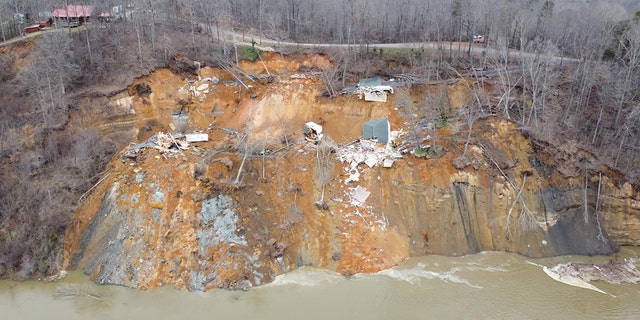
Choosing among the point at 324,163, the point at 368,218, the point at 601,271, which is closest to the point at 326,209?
the point at 368,218

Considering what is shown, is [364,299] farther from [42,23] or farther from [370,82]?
[42,23]

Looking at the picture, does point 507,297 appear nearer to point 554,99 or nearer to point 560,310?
point 560,310

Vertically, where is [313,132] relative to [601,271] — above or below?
above

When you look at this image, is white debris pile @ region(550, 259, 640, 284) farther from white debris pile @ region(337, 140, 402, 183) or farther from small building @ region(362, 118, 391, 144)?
small building @ region(362, 118, 391, 144)

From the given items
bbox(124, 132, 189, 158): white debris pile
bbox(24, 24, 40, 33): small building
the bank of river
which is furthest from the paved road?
the bank of river

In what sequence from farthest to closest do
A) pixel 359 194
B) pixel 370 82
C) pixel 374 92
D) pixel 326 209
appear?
pixel 370 82
pixel 374 92
pixel 359 194
pixel 326 209

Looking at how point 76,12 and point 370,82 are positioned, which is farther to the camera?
point 76,12

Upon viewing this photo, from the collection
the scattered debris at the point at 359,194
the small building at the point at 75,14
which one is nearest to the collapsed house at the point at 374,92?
the scattered debris at the point at 359,194
